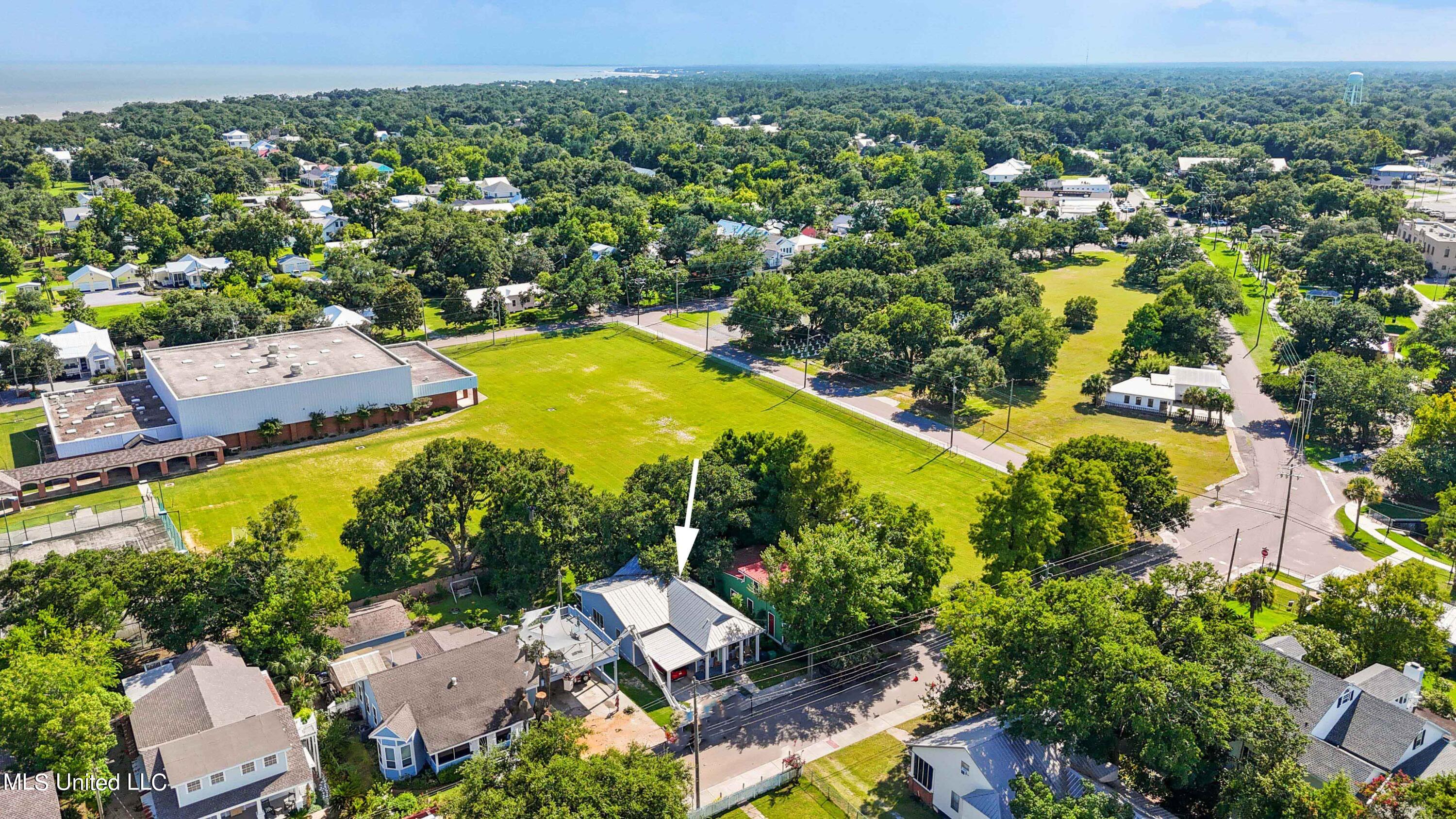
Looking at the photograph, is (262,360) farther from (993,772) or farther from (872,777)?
(993,772)

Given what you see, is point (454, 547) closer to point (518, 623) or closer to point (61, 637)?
point (518, 623)

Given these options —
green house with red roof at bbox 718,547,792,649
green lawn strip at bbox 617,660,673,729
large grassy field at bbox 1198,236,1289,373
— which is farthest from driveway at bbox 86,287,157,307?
large grassy field at bbox 1198,236,1289,373

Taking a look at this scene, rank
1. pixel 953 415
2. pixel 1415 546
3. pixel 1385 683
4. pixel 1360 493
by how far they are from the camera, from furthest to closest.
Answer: pixel 953 415 → pixel 1360 493 → pixel 1415 546 → pixel 1385 683

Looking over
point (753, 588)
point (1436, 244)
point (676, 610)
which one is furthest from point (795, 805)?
point (1436, 244)

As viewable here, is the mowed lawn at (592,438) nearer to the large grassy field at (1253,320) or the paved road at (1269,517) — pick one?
the paved road at (1269,517)

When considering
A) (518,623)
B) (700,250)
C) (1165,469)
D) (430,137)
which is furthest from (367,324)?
(430,137)

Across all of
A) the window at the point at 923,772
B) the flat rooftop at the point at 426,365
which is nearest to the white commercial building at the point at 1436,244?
the flat rooftop at the point at 426,365

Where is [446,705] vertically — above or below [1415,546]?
above
